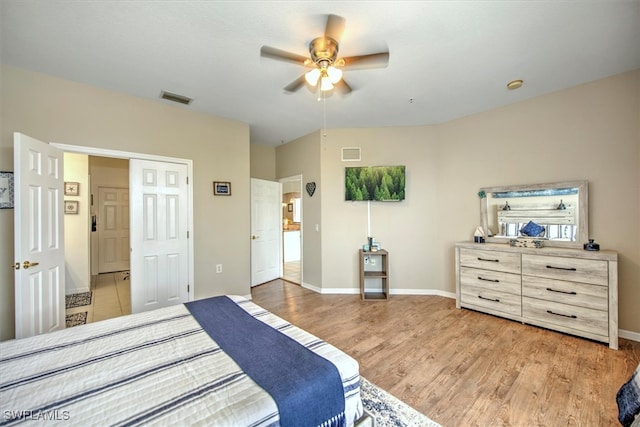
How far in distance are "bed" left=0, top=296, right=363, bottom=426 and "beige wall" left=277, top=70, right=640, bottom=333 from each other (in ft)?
9.40

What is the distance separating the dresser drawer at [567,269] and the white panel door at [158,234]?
4249 mm

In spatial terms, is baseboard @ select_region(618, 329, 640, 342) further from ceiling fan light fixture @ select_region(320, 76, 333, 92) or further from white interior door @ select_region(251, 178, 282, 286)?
white interior door @ select_region(251, 178, 282, 286)

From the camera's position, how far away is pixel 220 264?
370cm

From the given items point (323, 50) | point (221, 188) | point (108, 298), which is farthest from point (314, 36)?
point (108, 298)

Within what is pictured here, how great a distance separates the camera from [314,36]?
203 centimetres

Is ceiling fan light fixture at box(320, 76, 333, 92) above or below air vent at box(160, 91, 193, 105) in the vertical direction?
below

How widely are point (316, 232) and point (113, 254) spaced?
4.96 meters

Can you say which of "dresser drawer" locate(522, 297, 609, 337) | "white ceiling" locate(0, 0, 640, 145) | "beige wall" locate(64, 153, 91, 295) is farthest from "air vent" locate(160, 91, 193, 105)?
"dresser drawer" locate(522, 297, 609, 337)

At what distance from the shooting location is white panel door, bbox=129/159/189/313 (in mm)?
3086

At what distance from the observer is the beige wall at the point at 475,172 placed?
262cm

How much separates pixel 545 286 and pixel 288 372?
3.09m

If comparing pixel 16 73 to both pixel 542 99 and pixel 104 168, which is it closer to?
pixel 104 168

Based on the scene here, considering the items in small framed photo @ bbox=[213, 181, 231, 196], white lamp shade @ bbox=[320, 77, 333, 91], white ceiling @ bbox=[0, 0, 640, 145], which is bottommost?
small framed photo @ bbox=[213, 181, 231, 196]

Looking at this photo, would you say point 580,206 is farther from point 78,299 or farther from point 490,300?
point 78,299
